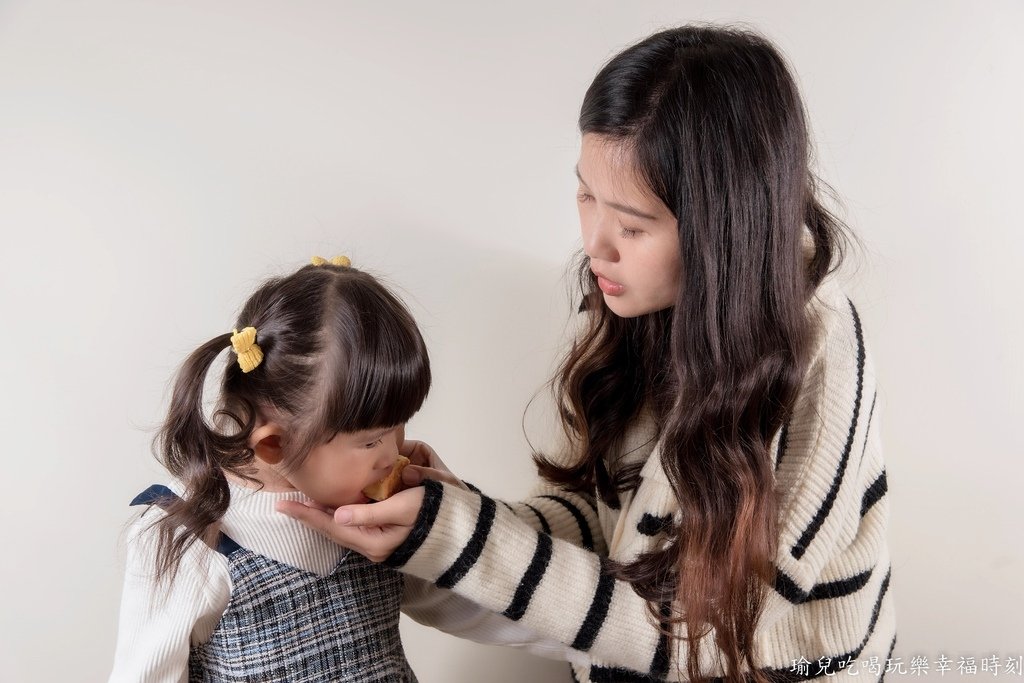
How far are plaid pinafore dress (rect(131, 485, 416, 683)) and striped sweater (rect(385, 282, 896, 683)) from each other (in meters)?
0.09

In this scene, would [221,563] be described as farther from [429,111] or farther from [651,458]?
[429,111]

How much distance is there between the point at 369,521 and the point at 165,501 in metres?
0.22

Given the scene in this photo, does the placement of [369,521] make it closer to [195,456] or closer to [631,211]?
[195,456]

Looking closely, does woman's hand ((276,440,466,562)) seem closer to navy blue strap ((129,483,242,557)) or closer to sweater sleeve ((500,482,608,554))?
navy blue strap ((129,483,242,557))

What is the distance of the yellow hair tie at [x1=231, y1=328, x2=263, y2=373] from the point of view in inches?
34.7

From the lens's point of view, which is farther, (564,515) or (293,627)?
(564,515)

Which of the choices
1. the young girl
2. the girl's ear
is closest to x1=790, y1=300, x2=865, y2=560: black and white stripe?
the young girl

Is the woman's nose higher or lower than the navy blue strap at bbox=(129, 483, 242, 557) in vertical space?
higher

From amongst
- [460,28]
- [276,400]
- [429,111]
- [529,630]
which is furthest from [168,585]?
[460,28]

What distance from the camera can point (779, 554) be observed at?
0.98 m

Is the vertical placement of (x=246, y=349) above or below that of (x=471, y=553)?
above

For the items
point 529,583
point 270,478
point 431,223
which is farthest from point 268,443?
point 431,223

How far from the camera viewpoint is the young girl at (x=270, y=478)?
2.95 feet

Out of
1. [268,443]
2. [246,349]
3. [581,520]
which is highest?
[246,349]
